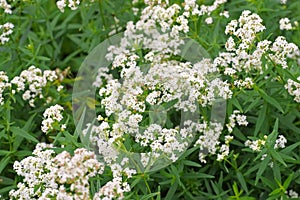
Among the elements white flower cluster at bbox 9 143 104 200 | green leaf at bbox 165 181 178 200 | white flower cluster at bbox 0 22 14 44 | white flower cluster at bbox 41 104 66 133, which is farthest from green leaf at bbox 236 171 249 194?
white flower cluster at bbox 0 22 14 44

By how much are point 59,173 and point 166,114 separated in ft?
5.62

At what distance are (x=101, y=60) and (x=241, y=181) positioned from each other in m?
2.36

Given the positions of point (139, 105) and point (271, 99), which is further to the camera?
point (271, 99)

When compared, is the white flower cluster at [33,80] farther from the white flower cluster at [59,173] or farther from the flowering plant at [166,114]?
the white flower cluster at [59,173]

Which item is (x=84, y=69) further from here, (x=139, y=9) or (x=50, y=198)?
(x=50, y=198)

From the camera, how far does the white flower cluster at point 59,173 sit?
3943mm

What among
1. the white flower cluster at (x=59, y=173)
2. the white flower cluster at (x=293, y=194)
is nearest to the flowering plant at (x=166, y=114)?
the white flower cluster at (x=59, y=173)

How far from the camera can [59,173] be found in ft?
13.1

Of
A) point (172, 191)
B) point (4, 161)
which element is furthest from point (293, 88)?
point (4, 161)

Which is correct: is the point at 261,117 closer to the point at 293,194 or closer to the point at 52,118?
the point at 293,194

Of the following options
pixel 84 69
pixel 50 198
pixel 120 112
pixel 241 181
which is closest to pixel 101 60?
pixel 84 69

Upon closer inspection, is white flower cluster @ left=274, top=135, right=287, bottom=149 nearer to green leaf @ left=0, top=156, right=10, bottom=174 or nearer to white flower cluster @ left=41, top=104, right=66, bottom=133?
white flower cluster @ left=41, top=104, right=66, bottom=133

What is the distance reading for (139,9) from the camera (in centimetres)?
749

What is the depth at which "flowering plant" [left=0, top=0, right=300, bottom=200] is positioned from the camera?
4.90 m
